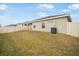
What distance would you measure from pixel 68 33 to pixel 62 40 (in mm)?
112

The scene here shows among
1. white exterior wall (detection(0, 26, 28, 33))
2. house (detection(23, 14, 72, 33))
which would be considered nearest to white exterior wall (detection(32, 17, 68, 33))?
house (detection(23, 14, 72, 33))

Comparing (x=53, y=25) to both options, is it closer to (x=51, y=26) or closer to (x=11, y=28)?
(x=51, y=26)

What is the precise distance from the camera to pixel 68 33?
7.72 feet

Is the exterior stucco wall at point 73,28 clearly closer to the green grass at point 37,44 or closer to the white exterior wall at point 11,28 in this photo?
the green grass at point 37,44

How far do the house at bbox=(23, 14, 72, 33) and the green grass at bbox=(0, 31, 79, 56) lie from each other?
0.06 metres

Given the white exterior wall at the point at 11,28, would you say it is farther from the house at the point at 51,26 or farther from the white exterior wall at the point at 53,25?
the white exterior wall at the point at 53,25

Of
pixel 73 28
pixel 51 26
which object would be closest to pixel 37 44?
pixel 51 26

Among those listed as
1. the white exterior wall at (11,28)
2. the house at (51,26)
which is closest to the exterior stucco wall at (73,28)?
the house at (51,26)

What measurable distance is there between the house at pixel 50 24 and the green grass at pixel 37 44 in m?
0.06

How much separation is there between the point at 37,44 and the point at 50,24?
0.96 ft

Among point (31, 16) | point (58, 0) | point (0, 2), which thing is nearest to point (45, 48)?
point (31, 16)

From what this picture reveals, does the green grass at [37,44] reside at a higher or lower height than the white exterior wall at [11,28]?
lower

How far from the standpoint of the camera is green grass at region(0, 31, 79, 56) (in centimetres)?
234

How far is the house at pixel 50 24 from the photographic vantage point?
2.35 m
